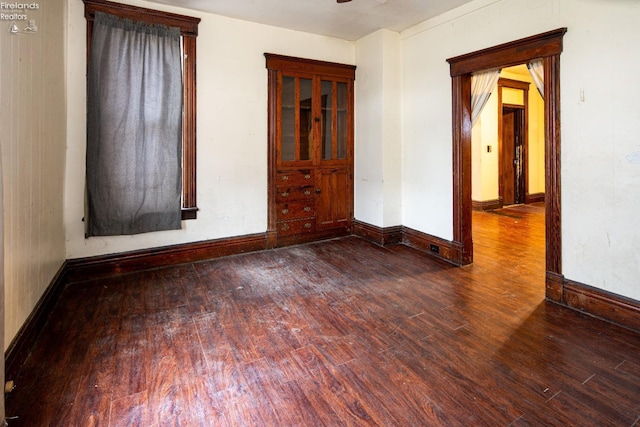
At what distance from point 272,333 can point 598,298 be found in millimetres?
2533

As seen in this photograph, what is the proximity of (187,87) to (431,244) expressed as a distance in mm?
3476

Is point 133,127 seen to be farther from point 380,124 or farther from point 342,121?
point 380,124

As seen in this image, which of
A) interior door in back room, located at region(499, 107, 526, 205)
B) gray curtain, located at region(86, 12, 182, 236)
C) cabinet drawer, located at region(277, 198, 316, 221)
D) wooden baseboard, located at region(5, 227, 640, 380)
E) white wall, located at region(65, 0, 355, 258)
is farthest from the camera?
interior door in back room, located at region(499, 107, 526, 205)

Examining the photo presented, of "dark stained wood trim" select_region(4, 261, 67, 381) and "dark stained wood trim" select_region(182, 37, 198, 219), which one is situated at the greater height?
"dark stained wood trim" select_region(182, 37, 198, 219)

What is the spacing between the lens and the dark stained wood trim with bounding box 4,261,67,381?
6.50ft

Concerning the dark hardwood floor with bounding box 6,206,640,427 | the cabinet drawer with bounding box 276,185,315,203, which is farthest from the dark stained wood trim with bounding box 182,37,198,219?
the cabinet drawer with bounding box 276,185,315,203

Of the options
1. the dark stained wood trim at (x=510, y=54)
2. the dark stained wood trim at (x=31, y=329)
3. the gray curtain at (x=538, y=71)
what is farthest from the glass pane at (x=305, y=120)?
the dark stained wood trim at (x=31, y=329)

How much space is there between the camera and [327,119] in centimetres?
513

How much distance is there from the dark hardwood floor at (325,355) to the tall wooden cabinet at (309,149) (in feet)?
4.48

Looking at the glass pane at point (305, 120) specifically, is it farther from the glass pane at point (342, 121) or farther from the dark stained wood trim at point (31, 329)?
the dark stained wood trim at point (31, 329)

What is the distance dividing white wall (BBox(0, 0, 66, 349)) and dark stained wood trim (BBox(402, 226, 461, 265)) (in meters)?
3.94

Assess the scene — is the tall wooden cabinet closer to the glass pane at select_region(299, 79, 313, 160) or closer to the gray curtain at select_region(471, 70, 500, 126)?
the glass pane at select_region(299, 79, 313, 160)

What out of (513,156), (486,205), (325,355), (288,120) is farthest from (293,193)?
(513,156)

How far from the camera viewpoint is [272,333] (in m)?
2.57
